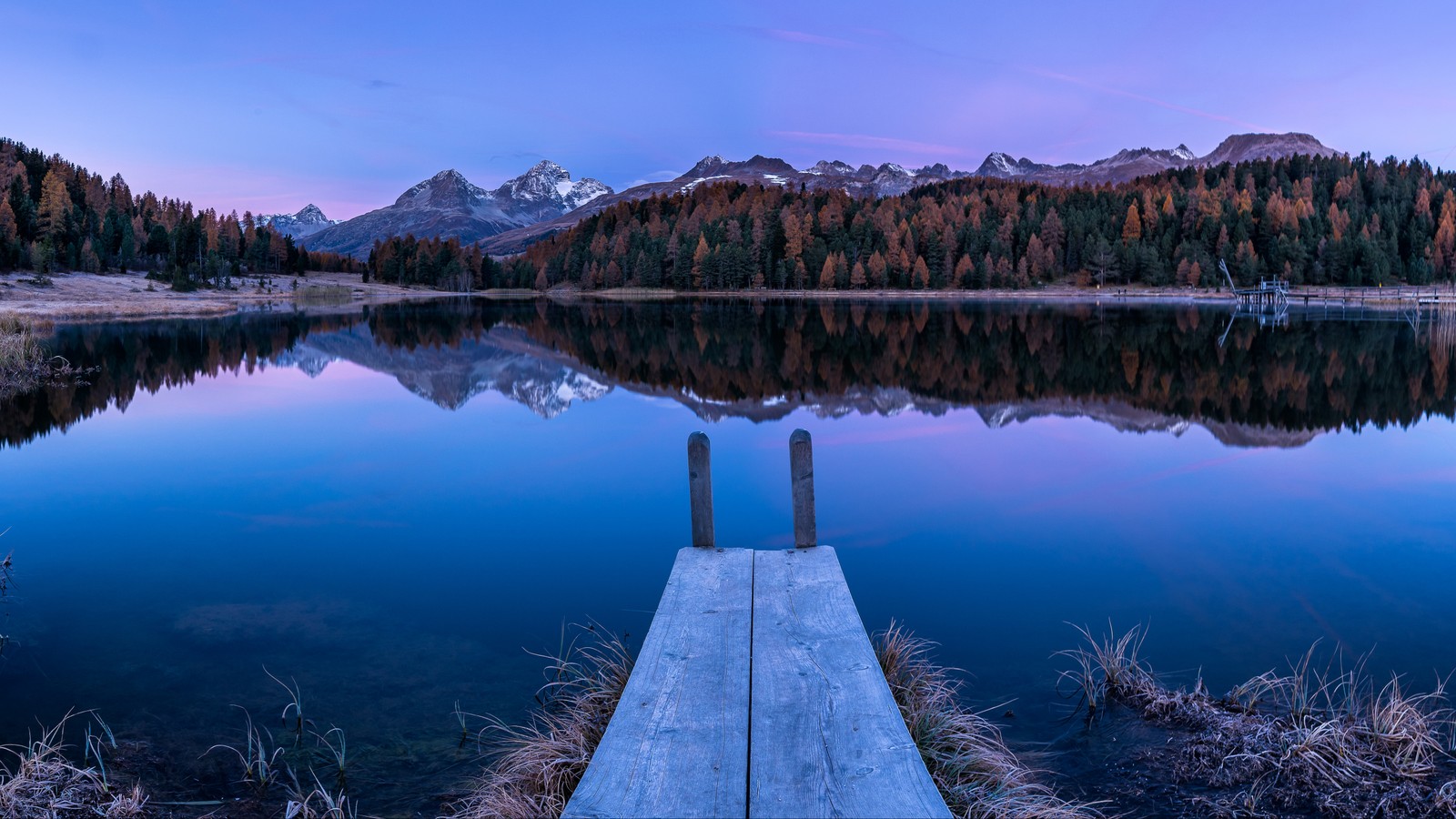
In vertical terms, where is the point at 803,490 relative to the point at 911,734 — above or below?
above

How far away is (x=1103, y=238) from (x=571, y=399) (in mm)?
131861

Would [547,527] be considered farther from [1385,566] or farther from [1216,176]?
[1216,176]

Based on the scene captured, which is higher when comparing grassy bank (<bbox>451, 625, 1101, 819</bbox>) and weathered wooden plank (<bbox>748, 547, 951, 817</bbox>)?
weathered wooden plank (<bbox>748, 547, 951, 817</bbox>)

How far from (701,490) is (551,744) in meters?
3.16

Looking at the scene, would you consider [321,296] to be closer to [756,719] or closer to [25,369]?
[25,369]

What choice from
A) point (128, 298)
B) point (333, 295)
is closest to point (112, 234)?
point (333, 295)

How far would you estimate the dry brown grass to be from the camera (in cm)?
497

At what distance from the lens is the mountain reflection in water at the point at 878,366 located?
22031mm

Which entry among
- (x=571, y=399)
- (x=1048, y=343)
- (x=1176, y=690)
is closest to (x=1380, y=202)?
(x=1048, y=343)

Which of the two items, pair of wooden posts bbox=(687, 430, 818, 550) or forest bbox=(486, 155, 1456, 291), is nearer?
pair of wooden posts bbox=(687, 430, 818, 550)

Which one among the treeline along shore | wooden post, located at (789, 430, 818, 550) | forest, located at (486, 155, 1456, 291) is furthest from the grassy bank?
forest, located at (486, 155, 1456, 291)

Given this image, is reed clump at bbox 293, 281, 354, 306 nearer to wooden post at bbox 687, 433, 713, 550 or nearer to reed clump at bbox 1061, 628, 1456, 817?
wooden post at bbox 687, 433, 713, 550

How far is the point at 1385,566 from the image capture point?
1019cm

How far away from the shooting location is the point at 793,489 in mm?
8445
